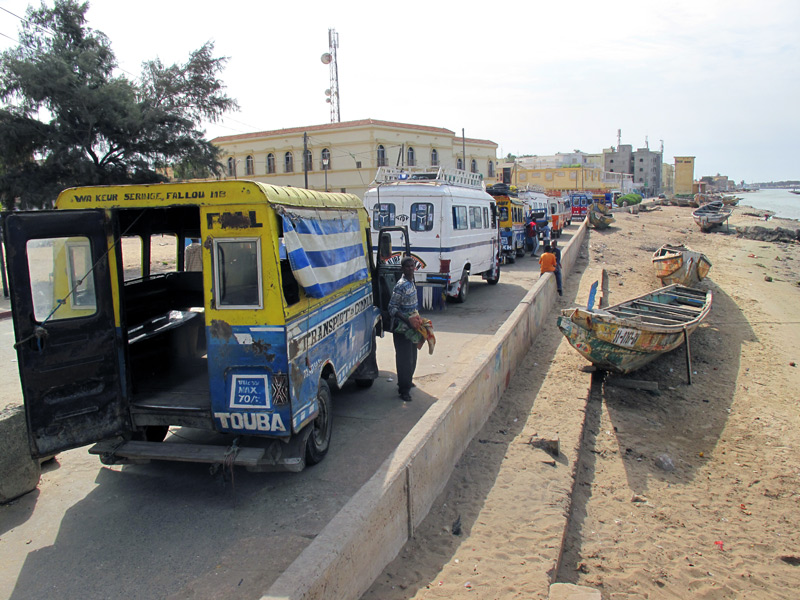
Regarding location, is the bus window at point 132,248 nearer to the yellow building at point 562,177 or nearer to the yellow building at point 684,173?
the yellow building at point 562,177

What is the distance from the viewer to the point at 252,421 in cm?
446

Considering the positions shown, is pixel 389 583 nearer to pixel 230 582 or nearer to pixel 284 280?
pixel 230 582

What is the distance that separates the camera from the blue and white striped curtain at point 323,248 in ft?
15.3

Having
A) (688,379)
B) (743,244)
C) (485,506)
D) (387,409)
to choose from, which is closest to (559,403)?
(387,409)

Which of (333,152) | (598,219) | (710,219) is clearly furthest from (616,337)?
(333,152)

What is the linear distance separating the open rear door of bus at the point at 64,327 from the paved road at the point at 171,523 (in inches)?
25.3

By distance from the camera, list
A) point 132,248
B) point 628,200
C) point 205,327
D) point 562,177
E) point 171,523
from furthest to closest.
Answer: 1. point 562,177
2. point 628,200
3. point 132,248
4. point 205,327
5. point 171,523

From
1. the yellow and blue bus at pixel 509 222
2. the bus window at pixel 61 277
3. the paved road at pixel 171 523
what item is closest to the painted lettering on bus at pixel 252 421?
the paved road at pixel 171 523

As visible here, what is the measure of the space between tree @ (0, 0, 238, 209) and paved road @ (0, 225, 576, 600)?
59.3 ft

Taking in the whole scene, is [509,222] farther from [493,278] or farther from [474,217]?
[474,217]

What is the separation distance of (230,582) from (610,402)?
6396 mm

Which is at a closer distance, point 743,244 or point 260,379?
point 260,379

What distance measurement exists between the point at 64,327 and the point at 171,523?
67.0 inches

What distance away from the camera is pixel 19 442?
4656 millimetres
